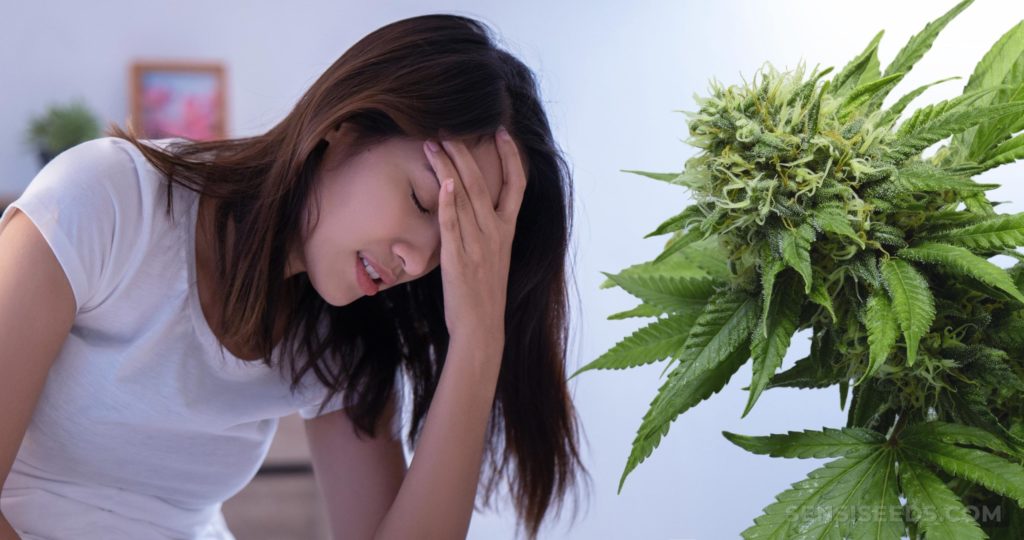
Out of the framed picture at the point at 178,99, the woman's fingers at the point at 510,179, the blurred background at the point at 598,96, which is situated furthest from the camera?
the framed picture at the point at 178,99

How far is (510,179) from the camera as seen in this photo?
3.64 ft

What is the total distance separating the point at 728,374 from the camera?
0.71 metres

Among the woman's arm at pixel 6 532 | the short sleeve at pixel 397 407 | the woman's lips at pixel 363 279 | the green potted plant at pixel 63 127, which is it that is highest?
the green potted plant at pixel 63 127

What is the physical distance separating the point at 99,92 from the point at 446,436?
319cm

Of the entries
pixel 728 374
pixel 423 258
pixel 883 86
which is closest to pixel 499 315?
pixel 423 258

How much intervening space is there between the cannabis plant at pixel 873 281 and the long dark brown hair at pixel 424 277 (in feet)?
1.41

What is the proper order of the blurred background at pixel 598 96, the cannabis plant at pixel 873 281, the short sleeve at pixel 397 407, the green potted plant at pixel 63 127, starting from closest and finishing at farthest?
1. the cannabis plant at pixel 873 281
2. the short sleeve at pixel 397 407
3. the blurred background at pixel 598 96
4. the green potted plant at pixel 63 127

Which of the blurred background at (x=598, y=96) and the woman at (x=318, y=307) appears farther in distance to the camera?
the blurred background at (x=598, y=96)

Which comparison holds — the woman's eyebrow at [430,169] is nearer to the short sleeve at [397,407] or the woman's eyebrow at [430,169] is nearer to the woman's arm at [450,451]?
the woman's arm at [450,451]

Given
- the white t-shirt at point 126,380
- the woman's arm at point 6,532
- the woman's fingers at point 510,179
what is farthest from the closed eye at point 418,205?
the woman's arm at point 6,532

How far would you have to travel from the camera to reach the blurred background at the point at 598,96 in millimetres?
2400

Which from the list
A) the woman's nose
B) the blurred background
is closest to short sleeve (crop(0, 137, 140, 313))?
the woman's nose

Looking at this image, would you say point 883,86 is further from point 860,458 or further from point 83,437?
point 83,437

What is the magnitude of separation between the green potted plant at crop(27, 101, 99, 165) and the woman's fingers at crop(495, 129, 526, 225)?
284 centimetres
